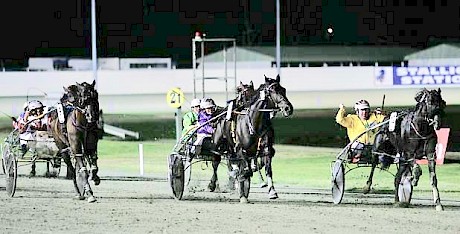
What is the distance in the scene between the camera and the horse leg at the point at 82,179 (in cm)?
1405

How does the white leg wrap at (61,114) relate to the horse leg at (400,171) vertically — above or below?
above

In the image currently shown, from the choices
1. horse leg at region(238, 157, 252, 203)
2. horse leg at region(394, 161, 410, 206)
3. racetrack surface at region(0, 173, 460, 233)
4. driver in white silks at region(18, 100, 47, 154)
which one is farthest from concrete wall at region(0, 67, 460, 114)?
horse leg at region(394, 161, 410, 206)

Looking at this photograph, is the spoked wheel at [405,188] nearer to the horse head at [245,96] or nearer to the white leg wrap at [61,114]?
the horse head at [245,96]

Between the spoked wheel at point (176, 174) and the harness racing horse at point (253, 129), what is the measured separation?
3.18 feet

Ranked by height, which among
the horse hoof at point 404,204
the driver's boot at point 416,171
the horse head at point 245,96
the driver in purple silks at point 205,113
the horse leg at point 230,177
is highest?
the horse head at point 245,96

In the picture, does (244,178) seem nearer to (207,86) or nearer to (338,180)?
(338,180)

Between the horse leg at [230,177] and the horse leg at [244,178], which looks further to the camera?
the horse leg at [230,177]

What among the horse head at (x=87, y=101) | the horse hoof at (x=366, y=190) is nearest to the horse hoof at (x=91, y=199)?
the horse head at (x=87, y=101)

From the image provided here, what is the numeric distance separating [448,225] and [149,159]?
13510 mm

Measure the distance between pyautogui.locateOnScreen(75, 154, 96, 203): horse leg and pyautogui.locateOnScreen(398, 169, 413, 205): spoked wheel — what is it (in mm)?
4036

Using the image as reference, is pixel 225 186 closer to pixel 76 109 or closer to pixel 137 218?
pixel 76 109

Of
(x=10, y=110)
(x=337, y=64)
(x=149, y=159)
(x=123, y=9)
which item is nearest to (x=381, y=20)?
(x=337, y=64)

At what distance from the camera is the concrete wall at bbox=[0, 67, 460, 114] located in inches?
1672

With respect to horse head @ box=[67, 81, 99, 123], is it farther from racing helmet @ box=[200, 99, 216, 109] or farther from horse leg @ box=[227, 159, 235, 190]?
horse leg @ box=[227, 159, 235, 190]
